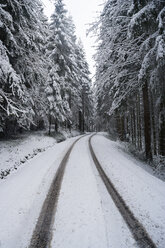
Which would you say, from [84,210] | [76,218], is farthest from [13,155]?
[76,218]

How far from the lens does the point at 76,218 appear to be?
376 centimetres

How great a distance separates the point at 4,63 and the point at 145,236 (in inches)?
313

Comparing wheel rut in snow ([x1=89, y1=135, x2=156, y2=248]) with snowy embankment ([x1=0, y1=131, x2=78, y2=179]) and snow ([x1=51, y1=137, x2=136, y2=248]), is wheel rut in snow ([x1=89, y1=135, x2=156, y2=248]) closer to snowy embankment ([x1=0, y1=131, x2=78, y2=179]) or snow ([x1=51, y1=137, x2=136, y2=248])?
snow ([x1=51, y1=137, x2=136, y2=248])

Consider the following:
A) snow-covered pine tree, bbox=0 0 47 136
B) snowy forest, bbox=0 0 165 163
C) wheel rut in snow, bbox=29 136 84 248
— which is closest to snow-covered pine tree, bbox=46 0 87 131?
snowy forest, bbox=0 0 165 163

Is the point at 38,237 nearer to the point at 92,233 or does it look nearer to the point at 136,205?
the point at 92,233

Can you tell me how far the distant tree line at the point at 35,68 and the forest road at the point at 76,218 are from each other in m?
3.73

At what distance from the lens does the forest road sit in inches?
120

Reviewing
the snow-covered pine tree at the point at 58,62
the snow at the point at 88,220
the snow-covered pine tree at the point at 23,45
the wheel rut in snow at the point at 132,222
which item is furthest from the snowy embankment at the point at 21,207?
the snow-covered pine tree at the point at 58,62

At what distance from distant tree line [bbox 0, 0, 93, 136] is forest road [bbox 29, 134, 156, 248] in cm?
373

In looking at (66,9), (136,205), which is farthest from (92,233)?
(66,9)

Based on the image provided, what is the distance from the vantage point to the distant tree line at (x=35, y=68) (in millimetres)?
8837

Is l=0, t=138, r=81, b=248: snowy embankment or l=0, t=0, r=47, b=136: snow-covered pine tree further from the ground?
l=0, t=0, r=47, b=136: snow-covered pine tree

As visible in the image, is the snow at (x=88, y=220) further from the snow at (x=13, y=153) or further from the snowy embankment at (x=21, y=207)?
the snow at (x=13, y=153)

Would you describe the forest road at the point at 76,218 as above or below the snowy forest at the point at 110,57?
below
